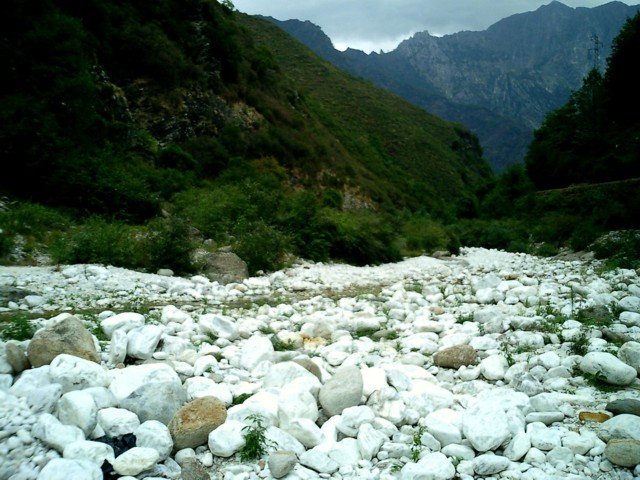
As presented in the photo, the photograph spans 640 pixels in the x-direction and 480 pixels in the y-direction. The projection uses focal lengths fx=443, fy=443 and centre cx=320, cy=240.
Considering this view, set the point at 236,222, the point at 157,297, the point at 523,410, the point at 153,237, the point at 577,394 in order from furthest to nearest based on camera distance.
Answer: the point at 236,222 → the point at 153,237 → the point at 157,297 → the point at 577,394 → the point at 523,410

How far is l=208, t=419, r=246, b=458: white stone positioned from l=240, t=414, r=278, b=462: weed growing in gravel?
3 centimetres

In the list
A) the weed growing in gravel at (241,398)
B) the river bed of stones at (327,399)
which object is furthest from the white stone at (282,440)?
the weed growing in gravel at (241,398)

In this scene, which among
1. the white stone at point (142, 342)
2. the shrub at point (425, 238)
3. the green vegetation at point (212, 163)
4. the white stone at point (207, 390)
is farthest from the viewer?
the shrub at point (425, 238)

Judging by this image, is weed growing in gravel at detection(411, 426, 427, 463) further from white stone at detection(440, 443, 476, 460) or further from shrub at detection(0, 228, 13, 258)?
A: shrub at detection(0, 228, 13, 258)

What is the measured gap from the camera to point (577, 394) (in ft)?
11.5

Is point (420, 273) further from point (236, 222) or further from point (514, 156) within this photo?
point (514, 156)

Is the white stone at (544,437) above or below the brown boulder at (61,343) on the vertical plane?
above

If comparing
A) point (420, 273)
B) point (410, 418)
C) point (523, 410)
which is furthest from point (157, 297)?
point (420, 273)

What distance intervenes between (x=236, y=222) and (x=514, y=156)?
5433 inches

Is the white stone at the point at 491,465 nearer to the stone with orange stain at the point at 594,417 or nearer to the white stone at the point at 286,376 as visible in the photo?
the stone with orange stain at the point at 594,417

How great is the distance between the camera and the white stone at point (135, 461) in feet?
7.96

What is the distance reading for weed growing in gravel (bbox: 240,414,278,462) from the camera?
275cm

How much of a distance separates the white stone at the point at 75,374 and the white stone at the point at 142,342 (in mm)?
769

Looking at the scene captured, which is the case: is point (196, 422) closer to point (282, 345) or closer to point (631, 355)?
point (282, 345)
